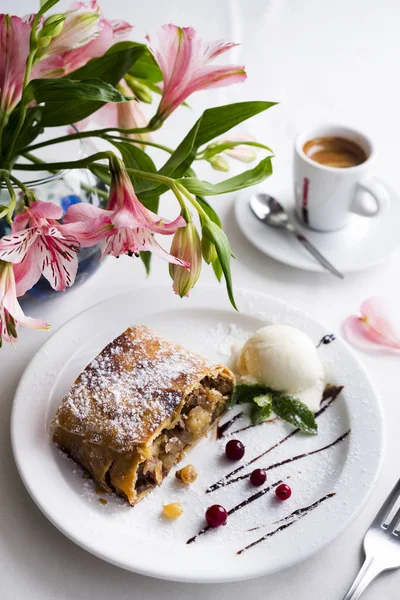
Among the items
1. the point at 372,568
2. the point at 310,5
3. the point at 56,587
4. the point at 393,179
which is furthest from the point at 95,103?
the point at 310,5

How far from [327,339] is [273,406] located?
204 mm

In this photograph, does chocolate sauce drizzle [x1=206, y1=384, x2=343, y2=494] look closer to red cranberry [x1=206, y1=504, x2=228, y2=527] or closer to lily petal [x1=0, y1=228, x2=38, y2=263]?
red cranberry [x1=206, y1=504, x2=228, y2=527]

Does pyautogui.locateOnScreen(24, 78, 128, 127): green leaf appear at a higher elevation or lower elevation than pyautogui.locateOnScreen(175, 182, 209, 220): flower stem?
higher

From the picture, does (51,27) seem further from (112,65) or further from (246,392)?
(246,392)

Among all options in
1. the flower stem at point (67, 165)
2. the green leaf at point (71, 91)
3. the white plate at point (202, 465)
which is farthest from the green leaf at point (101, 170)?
the white plate at point (202, 465)

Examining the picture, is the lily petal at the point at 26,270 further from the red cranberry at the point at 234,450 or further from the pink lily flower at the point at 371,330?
the pink lily flower at the point at 371,330

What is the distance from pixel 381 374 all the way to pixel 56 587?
2.72ft

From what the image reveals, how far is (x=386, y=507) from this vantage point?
1.30 meters

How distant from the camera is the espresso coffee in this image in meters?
1.91

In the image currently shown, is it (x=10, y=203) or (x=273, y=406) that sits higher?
(x=10, y=203)

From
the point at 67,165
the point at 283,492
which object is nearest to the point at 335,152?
the point at 67,165

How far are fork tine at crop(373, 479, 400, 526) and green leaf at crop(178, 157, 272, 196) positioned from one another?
0.63 m

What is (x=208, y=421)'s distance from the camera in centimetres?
147

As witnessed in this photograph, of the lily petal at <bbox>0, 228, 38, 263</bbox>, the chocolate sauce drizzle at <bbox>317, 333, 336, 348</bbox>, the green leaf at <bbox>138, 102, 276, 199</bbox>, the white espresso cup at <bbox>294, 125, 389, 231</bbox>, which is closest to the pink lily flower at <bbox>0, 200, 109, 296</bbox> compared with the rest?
the lily petal at <bbox>0, 228, 38, 263</bbox>
